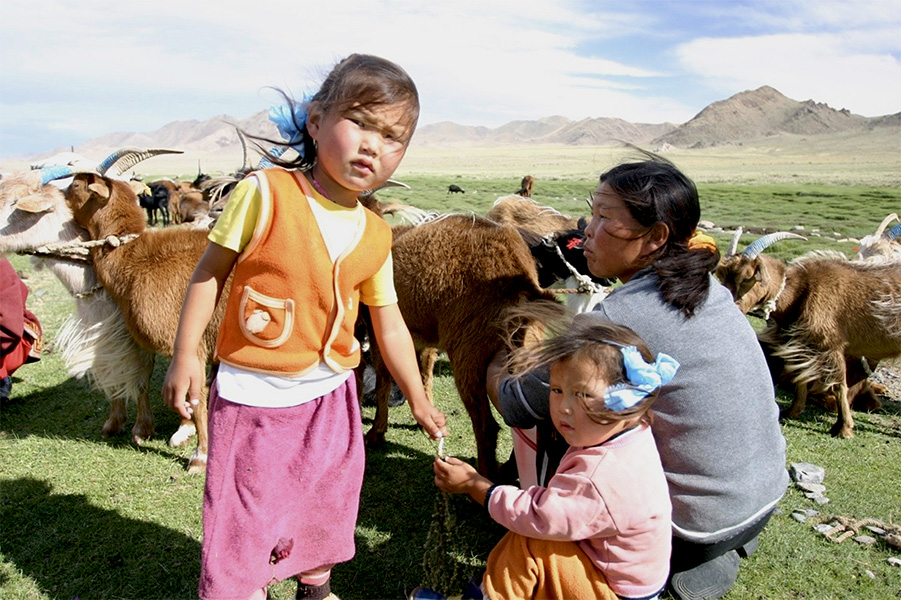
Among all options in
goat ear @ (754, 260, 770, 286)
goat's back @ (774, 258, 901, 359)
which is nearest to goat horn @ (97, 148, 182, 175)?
goat ear @ (754, 260, 770, 286)

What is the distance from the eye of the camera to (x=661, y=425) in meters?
2.67

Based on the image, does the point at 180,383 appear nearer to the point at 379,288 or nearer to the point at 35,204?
the point at 379,288

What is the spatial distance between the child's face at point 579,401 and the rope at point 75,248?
3.22 meters

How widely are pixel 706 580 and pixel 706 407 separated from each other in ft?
3.18

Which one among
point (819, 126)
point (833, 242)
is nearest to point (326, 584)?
point (833, 242)

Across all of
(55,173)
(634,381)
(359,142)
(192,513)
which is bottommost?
(192,513)

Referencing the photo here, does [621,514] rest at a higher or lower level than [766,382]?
lower

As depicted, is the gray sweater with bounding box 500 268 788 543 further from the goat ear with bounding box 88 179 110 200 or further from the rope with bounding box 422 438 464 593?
the goat ear with bounding box 88 179 110 200

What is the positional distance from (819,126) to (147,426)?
20705cm

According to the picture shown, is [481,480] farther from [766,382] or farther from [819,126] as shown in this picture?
[819,126]

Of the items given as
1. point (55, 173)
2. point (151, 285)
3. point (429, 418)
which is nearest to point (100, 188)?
point (55, 173)

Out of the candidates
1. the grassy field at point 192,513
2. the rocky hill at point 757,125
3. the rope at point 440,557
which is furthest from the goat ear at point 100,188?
the rocky hill at point 757,125

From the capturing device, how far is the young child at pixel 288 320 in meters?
2.18

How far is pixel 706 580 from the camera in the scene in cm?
301
